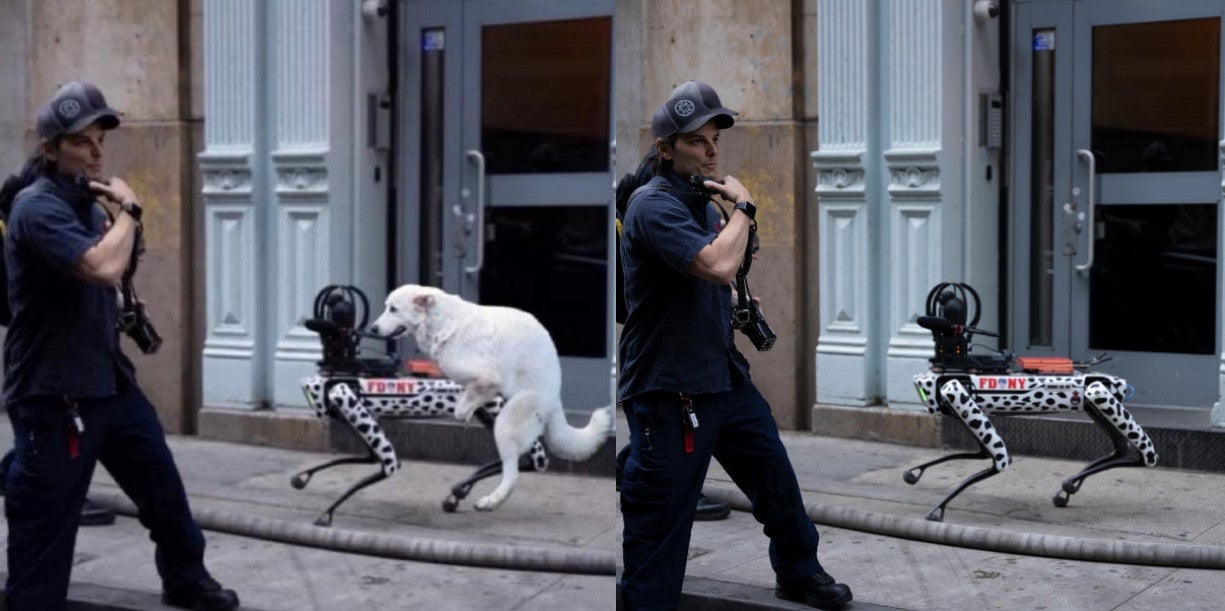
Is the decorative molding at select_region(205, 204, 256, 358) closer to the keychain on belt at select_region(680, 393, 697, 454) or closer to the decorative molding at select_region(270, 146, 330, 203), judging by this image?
the decorative molding at select_region(270, 146, 330, 203)

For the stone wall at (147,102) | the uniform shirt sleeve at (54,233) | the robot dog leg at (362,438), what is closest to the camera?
the uniform shirt sleeve at (54,233)

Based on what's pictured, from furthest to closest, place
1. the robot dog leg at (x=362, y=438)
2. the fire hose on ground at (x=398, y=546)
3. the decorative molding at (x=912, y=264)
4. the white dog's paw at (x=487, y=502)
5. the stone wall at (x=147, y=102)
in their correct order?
the robot dog leg at (x=362, y=438), the white dog's paw at (x=487, y=502), the stone wall at (x=147, y=102), the fire hose on ground at (x=398, y=546), the decorative molding at (x=912, y=264)

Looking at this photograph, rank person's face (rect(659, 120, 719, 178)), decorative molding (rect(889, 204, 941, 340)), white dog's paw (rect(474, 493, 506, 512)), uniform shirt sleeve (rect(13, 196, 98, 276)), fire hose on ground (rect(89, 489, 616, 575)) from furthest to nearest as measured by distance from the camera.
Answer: white dog's paw (rect(474, 493, 506, 512)), fire hose on ground (rect(89, 489, 616, 575)), decorative molding (rect(889, 204, 941, 340)), uniform shirt sleeve (rect(13, 196, 98, 276)), person's face (rect(659, 120, 719, 178))

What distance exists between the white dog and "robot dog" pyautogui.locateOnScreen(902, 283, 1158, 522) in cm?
77

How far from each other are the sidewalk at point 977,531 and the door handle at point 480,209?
56 cm

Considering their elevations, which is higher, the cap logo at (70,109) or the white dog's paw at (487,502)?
the cap logo at (70,109)

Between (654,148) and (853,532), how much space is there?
3.54 ft

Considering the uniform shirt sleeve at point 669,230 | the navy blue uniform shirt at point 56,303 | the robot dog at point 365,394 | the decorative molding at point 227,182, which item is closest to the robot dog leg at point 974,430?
the uniform shirt sleeve at point 669,230

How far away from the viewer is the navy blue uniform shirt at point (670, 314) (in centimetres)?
321

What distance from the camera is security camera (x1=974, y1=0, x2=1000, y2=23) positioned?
3242mm

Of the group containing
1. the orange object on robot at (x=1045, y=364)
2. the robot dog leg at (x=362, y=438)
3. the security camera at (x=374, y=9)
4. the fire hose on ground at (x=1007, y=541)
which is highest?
the security camera at (x=374, y=9)

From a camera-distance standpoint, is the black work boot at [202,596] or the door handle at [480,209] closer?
the door handle at [480,209]

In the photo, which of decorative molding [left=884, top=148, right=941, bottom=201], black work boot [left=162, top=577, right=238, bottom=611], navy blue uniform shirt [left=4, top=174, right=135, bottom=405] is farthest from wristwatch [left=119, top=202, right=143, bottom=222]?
decorative molding [left=884, top=148, right=941, bottom=201]

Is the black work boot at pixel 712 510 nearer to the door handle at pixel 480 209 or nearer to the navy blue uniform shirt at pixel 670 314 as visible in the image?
the navy blue uniform shirt at pixel 670 314
